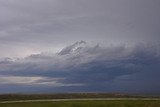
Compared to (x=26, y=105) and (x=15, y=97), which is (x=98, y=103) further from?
(x=15, y=97)

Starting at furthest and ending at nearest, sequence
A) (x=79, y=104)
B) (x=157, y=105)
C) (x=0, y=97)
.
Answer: (x=0, y=97) < (x=79, y=104) < (x=157, y=105)

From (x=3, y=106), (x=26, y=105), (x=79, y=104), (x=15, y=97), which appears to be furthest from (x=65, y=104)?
(x=15, y=97)

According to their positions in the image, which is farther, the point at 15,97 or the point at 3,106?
the point at 15,97

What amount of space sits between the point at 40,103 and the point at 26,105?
179 inches

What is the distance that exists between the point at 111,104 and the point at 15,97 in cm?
4294

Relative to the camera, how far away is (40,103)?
8762cm

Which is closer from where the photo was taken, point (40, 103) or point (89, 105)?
point (89, 105)

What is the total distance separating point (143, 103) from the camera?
8194cm

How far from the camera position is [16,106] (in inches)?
3278

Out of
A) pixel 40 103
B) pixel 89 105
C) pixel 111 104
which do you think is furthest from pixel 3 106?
pixel 111 104

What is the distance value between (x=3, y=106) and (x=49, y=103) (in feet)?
40.2

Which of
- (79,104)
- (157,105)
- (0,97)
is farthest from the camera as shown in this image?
(0,97)

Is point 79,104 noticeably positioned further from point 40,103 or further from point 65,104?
point 40,103

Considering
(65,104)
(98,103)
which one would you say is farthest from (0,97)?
(98,103)
